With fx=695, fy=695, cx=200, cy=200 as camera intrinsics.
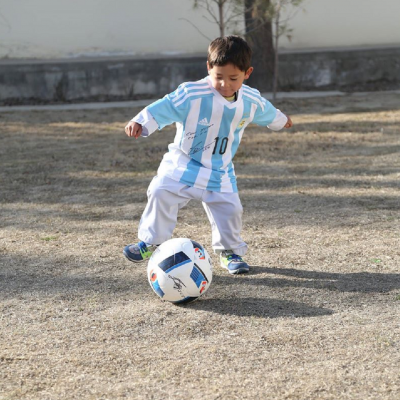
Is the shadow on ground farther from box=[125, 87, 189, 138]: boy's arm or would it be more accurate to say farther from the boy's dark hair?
the boy's dark hair

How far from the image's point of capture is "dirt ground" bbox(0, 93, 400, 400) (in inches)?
103

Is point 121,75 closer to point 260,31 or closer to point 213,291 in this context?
point 260,31

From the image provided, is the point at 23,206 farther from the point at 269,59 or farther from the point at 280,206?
the point at 269,59

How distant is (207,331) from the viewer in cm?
303

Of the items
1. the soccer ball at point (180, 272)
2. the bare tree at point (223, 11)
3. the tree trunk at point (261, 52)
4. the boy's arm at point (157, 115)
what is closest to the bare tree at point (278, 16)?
the tree trunk at point (261, 52)

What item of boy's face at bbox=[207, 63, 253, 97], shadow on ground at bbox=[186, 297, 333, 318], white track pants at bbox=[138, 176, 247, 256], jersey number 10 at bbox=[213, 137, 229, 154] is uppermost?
boy's face at bbox=[207, 63, 253, 97]

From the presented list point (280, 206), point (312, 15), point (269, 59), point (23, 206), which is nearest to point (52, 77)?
point (269, 59)

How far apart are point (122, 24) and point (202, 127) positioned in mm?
7859

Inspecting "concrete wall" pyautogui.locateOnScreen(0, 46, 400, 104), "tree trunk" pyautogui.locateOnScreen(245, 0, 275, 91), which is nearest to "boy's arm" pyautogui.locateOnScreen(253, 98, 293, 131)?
"tree trunk" pyautogui.locateOnScreen(245, 0, 275, 91)

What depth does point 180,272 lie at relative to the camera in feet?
10.8

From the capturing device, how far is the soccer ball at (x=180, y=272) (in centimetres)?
328

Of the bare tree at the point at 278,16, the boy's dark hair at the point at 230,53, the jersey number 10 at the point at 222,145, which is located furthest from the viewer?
the bare tree at the point at 278,16

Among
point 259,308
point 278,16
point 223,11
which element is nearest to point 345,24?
point 223,11

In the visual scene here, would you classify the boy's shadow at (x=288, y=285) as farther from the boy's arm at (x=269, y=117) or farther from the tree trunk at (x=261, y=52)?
the tree trunk at (x=261, y=52)
